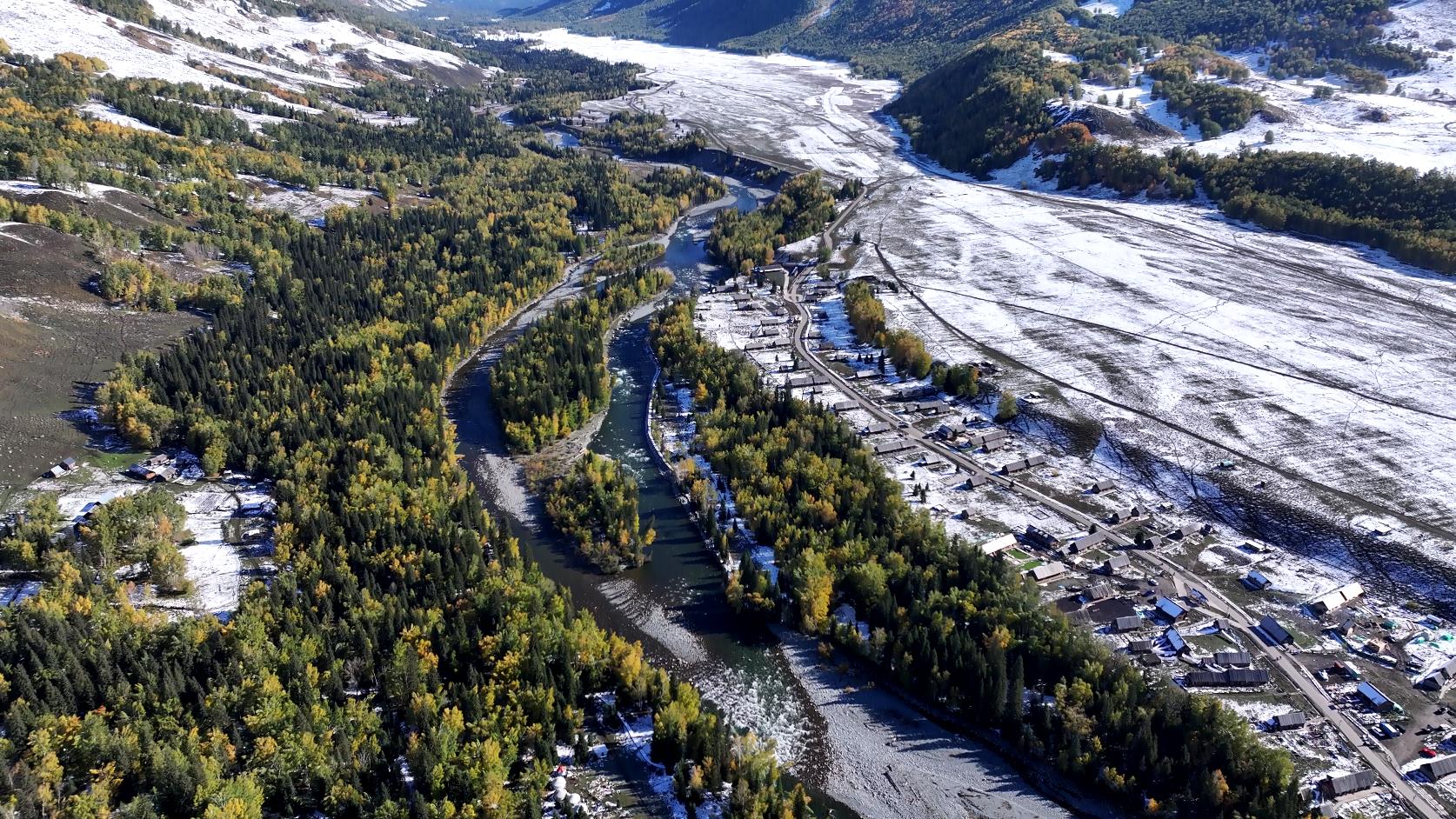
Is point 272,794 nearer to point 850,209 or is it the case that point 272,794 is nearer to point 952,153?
point 850,209

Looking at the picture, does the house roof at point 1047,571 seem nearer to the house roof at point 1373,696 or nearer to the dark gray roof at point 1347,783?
the house roof at point 1373,696

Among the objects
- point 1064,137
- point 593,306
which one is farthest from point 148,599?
point 1064,137

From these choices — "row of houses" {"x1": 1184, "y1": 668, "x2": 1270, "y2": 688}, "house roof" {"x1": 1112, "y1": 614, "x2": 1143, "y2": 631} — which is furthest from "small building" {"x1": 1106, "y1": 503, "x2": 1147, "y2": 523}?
"row of houses" {"x1": 1184, "y1": 668, "x2": 1270, "y2": 688}

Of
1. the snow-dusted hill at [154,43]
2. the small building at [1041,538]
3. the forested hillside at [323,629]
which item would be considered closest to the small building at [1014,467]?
the small building at [1041,538]

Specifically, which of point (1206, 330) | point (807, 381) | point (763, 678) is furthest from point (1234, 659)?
point (1206, 330)

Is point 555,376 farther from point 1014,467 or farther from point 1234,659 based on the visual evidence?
point 1234,659

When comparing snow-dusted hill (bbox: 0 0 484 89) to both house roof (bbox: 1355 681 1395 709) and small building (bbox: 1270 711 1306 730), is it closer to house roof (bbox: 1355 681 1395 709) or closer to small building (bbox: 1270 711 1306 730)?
small building (bbox: 1270 711 1306 730)

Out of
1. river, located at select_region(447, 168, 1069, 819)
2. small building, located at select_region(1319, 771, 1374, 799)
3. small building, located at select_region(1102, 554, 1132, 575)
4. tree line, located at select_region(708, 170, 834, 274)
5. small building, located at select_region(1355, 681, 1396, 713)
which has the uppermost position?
tree line, located at select_region(708, 170, 834, 274)
